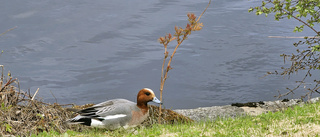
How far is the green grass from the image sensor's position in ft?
24.2

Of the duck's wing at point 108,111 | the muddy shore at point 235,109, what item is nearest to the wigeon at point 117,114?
the duck's wing at point 108,111

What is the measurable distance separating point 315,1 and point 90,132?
6.43 m

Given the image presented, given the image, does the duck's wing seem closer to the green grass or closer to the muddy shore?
the green grass

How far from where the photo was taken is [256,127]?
7.75m

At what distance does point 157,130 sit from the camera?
323 inches

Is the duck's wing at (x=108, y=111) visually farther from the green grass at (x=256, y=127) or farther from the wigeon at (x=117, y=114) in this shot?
the green grass at (x=256, y=127)

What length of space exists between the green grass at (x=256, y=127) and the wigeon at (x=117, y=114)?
166 mm

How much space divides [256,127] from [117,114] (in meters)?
2.84

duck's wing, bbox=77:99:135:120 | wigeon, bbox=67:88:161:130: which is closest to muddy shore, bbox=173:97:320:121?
wigeon, bbox=67:88:161:130

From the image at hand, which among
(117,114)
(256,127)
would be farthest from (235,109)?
(256,127)

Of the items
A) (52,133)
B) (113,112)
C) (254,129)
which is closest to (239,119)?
(254,129)

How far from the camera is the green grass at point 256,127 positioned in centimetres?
737

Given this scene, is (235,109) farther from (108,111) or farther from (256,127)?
(256,127)

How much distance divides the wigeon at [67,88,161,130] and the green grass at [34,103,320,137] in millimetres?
166
